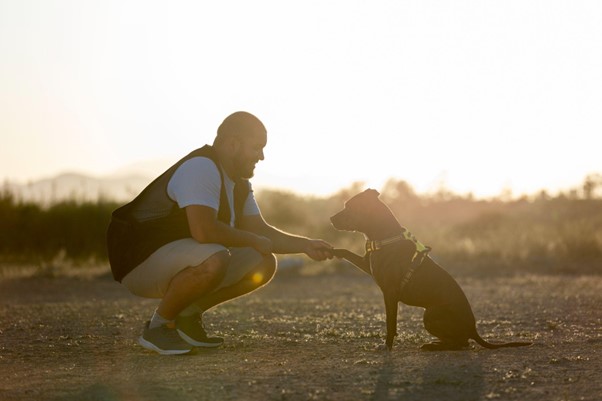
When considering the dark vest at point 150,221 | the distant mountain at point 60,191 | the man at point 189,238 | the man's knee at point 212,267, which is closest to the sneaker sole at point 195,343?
the man at point 189,238

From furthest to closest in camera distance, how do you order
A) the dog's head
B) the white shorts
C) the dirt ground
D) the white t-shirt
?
1. the dog's head
2. the white shorts
3. the white t-shirt
4. the dirt ground

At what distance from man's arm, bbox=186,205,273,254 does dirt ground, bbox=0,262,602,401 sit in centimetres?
86

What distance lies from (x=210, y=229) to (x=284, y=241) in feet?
3.52

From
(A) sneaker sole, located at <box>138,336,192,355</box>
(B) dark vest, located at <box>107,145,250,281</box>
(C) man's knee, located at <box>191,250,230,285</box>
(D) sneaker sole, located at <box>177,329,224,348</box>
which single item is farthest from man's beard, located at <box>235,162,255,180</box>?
(A) sneaker sole, located at <box>138,336,192,355</box>

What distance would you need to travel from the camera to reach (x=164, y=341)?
21.4ft

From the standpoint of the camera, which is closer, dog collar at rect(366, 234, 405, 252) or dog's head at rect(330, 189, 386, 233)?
dog collar at rect(366, 234, 405, 252)

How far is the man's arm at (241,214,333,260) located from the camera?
23.1 feet

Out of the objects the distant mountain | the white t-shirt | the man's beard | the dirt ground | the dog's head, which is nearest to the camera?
the dirt ground

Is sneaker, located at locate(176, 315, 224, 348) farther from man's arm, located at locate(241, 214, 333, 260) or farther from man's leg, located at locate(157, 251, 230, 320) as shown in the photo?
man's arm, located at locate(241, 214, 333, 260)

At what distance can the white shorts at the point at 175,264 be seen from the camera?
642 cm

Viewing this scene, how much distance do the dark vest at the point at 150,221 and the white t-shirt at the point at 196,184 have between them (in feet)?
0.31

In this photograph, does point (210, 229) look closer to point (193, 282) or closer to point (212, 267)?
point (212, 267)

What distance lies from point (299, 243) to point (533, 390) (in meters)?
2.53

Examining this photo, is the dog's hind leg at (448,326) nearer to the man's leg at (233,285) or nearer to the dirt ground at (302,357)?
the dirt ground at (302,357)
